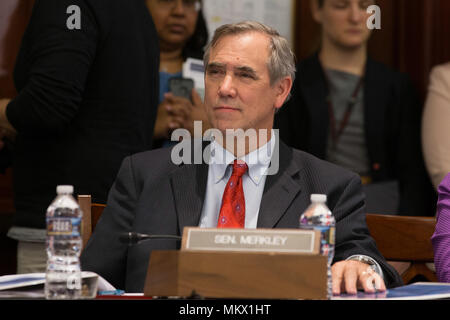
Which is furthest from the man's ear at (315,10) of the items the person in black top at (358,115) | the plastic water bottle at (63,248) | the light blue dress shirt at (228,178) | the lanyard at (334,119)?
the plastic water bottle at (63,248)

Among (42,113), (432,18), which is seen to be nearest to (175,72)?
(42,113)

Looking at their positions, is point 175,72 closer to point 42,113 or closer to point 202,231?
point 42,113

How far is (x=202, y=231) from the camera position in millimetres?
1374

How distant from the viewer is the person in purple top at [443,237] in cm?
197

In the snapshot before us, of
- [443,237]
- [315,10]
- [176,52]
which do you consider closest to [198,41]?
[176,52]

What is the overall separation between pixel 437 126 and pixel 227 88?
1468mm

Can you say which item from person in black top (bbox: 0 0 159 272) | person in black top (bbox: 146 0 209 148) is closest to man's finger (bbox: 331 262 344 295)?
person in black top (bbox: 0 0 159 272)

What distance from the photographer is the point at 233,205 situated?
1977 millimetres

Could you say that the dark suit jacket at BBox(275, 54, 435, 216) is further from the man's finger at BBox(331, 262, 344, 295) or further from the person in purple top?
the man's finger at BBox(331, 262, 344, 295)

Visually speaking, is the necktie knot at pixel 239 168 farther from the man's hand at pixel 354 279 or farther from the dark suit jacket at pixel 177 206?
the man's hand at pixel 354 279

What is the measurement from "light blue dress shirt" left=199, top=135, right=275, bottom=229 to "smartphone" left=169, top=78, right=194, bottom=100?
0.75m

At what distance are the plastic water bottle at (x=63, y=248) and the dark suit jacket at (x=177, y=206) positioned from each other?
1.45 feet

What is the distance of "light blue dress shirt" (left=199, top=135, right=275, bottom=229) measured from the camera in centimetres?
204

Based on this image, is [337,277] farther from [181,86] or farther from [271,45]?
[181,86]
